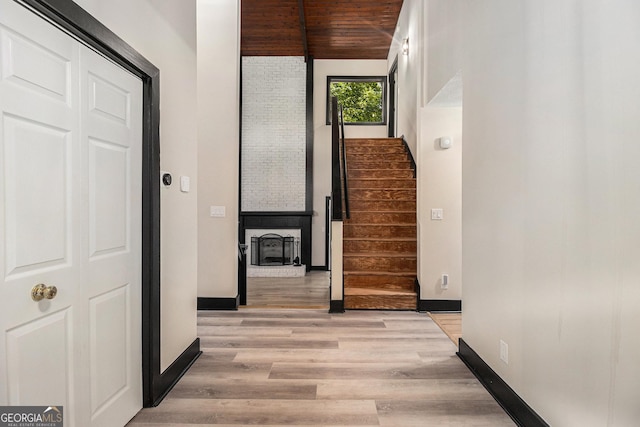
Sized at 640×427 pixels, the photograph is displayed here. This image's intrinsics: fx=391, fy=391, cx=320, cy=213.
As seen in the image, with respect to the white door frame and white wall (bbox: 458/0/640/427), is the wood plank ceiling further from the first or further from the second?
the white door frame

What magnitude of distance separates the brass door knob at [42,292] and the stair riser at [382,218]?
420 cm

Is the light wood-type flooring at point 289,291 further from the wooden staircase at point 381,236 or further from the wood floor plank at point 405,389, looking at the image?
the wood floor plank at point 405,389

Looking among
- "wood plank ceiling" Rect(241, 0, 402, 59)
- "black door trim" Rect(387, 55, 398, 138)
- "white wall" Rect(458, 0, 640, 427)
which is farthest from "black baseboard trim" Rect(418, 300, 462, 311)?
"wood plank ceiling" Rect(241, 0, 402, 59)

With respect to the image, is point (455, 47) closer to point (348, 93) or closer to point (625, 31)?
point (625, 31)

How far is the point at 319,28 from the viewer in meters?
7.09

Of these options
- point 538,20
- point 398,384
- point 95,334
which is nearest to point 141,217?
point 95,334

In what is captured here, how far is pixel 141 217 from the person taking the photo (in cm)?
226

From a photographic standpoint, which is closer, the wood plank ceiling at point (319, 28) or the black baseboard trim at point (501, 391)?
the black baseboard trim at point (501, 391)

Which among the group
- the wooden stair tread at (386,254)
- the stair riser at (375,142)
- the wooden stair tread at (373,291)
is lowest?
the wooden stair tread at (373,291)

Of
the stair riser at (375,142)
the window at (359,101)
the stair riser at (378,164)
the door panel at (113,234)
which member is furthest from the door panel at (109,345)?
the window at (359,101)

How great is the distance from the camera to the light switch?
2.76 metres

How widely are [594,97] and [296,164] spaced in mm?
6563

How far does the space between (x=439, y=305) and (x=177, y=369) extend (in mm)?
2921

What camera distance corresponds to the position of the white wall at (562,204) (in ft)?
4.57
